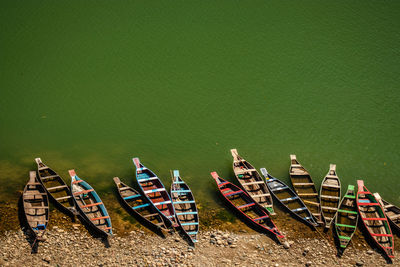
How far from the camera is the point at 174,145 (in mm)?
18234

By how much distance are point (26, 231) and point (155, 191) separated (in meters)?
5.30

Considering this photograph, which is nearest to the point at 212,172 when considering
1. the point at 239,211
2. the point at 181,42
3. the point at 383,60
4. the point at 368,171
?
the point at 239,211

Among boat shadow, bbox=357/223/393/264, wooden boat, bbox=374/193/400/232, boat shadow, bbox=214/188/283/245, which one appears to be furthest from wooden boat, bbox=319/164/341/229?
boat shadow, bbox=214/188/283/245

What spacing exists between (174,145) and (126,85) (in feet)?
17.6

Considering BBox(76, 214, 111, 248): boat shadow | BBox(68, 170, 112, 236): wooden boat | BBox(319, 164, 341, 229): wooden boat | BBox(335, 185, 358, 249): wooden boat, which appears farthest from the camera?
BBox(319, 164, 341, 229): wooden boat

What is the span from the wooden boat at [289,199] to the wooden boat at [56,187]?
873 centimetres

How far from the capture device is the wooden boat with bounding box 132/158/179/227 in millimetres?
14956

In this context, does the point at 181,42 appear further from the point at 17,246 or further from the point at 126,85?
the point at 17,246

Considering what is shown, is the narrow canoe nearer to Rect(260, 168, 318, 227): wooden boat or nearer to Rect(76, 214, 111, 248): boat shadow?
→ Rect(76, 214, 111, 248): boat shadow

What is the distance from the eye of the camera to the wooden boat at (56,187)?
14995 mm

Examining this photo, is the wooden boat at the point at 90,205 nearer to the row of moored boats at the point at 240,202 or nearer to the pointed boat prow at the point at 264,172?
the row of moored boats at the point at 240,202

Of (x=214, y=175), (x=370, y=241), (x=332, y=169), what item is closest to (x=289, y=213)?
(x=370, y=241)

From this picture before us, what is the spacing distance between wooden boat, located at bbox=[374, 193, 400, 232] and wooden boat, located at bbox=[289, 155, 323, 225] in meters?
2.81

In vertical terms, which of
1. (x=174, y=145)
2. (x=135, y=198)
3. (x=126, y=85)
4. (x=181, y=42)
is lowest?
(x=135, y=198)
